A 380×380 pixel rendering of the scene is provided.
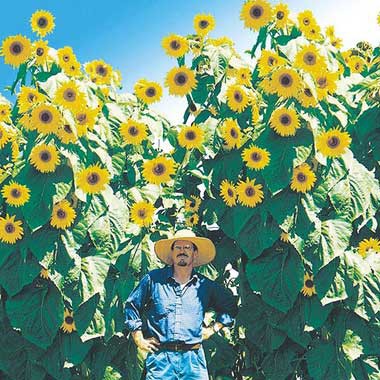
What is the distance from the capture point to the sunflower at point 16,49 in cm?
550

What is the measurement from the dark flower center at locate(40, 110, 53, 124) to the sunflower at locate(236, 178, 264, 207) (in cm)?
128

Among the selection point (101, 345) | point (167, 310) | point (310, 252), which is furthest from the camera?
point (101, 345)

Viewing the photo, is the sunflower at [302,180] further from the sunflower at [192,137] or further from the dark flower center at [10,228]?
the dark flower center at [10,228]

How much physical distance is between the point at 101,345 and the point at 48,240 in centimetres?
84

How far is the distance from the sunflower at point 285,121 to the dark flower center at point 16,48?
1.93 m

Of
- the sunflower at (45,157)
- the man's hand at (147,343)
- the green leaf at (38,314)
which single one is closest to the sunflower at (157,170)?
the sunflower at (45,157)

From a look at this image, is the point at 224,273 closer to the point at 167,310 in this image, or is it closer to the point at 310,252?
the point at 310,252

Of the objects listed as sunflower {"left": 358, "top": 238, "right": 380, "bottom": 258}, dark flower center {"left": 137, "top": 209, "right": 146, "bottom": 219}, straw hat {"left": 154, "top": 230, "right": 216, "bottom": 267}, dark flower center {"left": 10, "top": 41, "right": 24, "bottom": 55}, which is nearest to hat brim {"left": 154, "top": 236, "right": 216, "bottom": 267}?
straw hat {"left": 154, "top": 230, "right": 216, "bottom": 267}

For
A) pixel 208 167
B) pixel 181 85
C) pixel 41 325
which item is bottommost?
pixel 41 325

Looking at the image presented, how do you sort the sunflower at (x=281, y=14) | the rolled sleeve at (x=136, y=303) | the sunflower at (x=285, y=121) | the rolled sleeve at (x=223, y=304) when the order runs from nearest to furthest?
1. the rolled sleeve at (x=136, y=303)
2. the rolled sleeve at (x=223, y=304)
3. the sunflower at (x=285, y=121)
4. the sunflower at (x=281, y=14)

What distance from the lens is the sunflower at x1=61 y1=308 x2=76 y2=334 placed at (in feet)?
17.1

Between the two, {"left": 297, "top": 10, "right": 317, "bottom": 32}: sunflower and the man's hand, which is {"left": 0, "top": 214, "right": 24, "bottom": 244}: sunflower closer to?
the man's hand

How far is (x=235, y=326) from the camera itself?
5355 mm

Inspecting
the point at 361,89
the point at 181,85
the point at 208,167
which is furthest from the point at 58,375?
the point at 361,89
